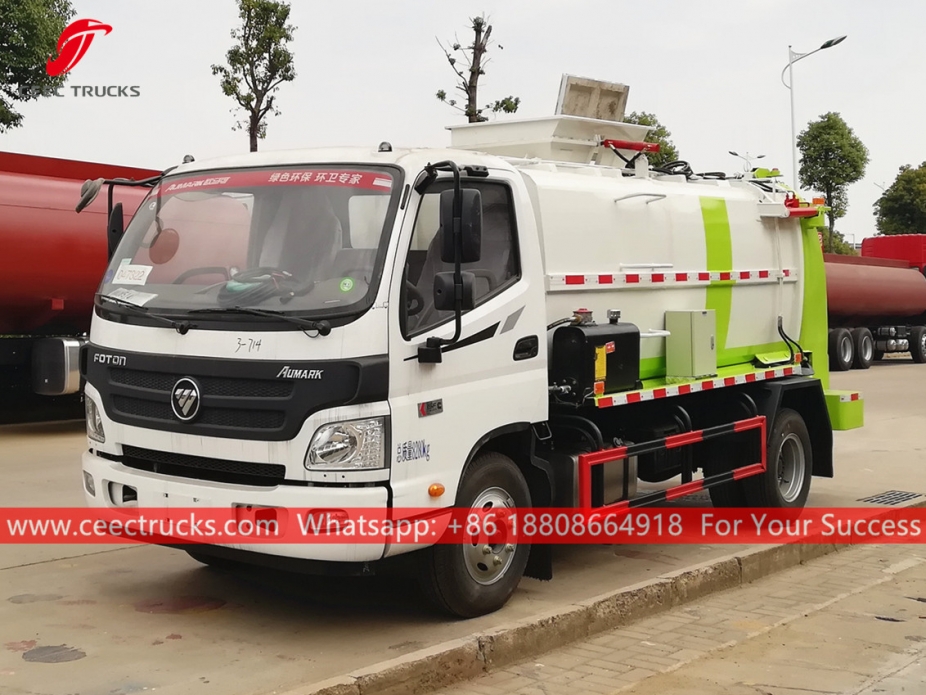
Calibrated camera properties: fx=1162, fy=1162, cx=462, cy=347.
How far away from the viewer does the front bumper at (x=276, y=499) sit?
5242mm

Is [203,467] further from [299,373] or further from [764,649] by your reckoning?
[764,649]

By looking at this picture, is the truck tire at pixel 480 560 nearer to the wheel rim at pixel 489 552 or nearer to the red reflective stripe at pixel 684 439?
the wheel rim at pixel 489 552

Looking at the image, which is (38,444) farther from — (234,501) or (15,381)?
(234,501)

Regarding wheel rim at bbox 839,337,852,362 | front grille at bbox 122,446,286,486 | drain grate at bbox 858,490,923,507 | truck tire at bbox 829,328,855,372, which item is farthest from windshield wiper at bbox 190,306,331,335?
wheel rim at bbox 839,337,852,362

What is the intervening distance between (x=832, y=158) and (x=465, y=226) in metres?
45.1

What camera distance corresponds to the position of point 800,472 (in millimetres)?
9062

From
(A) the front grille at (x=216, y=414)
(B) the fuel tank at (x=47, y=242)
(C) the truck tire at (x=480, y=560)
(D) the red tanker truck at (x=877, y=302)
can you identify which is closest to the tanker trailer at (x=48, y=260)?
(B) the fuel tank at (x=47, y=242)

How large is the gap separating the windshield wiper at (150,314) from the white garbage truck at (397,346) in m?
0.01

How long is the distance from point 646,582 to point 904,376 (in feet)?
68.5

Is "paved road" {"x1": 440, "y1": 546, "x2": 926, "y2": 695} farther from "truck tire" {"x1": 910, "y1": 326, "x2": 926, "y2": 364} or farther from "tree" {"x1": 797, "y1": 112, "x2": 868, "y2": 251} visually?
"tree" {"x1": 797, "y1": 112, "x2": 868, "y2": 251}

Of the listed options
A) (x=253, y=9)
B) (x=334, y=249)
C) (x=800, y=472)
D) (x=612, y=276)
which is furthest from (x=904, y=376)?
(x=334, y=249)

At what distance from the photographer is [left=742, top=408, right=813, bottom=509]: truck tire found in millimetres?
8594

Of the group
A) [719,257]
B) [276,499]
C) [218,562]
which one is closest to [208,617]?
[218,562]

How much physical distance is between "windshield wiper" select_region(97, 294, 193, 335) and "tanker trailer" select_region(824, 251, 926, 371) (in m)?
21.7
